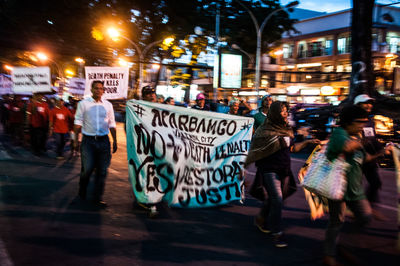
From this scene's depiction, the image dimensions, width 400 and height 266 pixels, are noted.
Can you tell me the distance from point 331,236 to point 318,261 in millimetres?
324

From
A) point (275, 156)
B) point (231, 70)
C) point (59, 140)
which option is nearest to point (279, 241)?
point (275, 156)

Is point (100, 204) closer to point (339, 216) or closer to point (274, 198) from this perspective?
Result: point (274, 198)

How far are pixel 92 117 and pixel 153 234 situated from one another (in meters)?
2.00

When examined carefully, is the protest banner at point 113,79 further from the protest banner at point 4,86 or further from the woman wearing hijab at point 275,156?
the protest banner at point 4,86

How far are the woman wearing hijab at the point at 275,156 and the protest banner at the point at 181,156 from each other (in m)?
1.08

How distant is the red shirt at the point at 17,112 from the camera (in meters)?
13.1

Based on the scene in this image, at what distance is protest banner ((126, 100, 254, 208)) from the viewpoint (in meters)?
4.85

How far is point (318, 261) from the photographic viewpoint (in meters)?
3.55

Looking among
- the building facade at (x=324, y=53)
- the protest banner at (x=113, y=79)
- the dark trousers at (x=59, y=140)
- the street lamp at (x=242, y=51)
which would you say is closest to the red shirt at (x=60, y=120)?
the dark trousers at (x=59, y=140)

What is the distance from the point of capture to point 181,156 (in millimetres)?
5020

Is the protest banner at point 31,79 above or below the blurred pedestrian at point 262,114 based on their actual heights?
above

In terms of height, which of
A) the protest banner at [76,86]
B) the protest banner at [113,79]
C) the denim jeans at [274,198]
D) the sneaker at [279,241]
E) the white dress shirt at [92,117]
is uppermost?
the protest banner at [76,86]

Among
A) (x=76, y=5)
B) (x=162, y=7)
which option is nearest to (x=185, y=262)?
(x=76, y=5)

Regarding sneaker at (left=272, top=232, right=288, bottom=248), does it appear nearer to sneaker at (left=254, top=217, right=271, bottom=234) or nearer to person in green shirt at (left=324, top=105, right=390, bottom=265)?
sneaker at (left=254, top=217, right=271, bottom=234)
